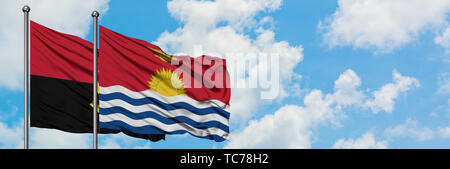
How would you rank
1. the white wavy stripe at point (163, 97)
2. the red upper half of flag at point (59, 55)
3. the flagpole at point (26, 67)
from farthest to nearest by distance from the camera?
the white wavy stripe at point (163, 97), the red upper half of flag at point (59, 55), the flagpole at point (26, 67)

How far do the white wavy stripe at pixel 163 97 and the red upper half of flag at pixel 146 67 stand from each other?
10 centimetres

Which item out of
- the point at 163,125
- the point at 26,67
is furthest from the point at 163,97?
the point at 26,67

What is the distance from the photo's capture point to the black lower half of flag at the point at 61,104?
48.6 ft

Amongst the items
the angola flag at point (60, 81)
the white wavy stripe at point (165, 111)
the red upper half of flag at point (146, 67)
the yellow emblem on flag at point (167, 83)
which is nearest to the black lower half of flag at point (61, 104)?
the angola flag at point (60, 81)

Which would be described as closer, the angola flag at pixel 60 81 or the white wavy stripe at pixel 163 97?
the angola flag at pixel 60 81

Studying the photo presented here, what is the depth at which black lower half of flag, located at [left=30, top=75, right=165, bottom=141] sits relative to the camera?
48.6 feet

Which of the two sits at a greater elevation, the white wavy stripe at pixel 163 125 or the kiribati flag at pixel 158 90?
the kiribati flag at pixel 158 90

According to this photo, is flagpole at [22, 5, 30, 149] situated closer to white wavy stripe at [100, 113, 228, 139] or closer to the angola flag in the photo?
the angola flag

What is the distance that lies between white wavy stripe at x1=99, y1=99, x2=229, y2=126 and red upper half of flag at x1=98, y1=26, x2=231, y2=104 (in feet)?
1.58

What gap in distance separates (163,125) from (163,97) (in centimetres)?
81

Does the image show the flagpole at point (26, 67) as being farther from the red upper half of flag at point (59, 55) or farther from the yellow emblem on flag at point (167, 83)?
the yellow emblem on flag at point (167, 83)
